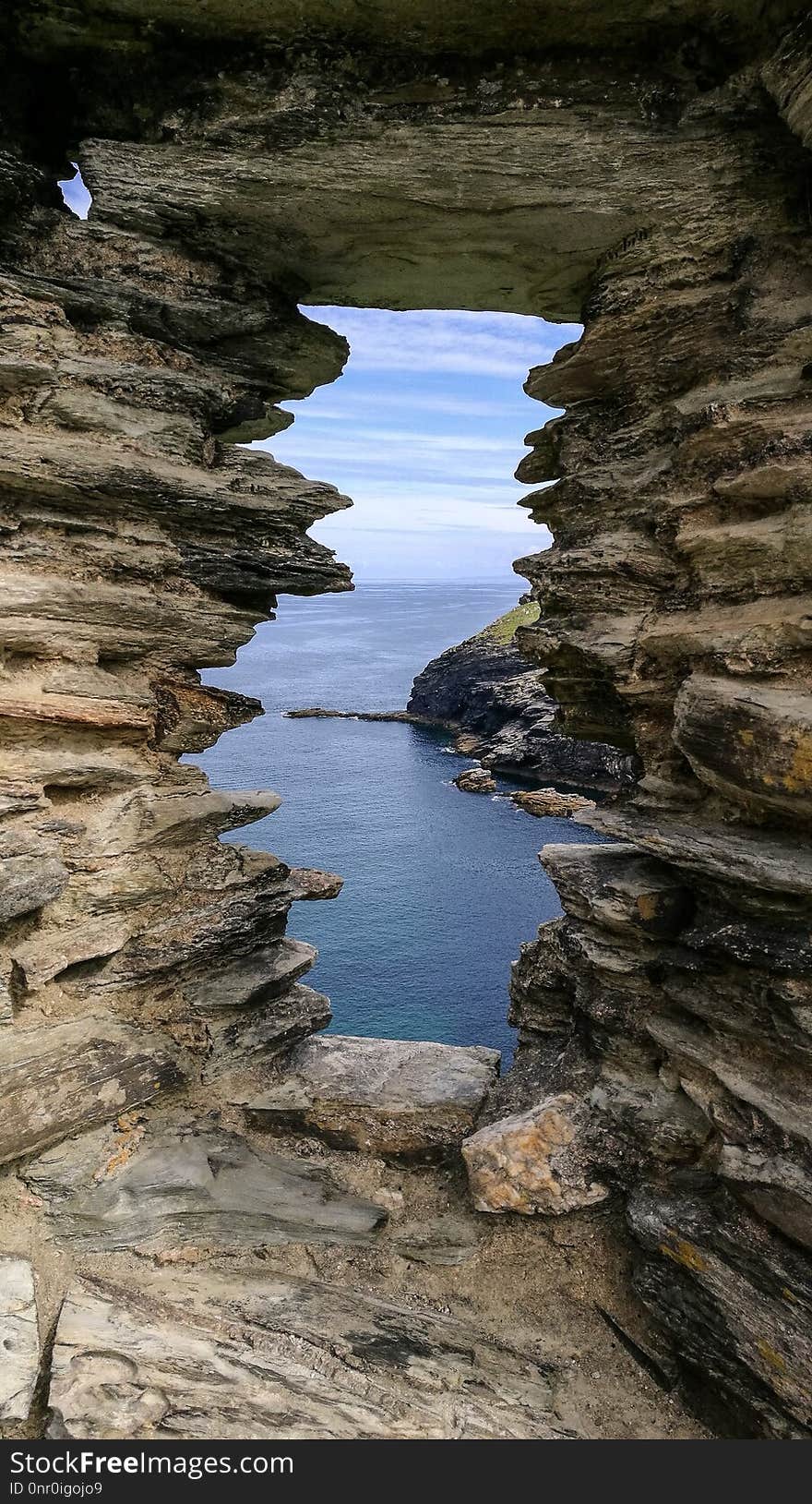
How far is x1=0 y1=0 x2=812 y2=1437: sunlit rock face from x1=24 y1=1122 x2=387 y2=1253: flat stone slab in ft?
2.37

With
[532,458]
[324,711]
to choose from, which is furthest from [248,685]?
[532,458]

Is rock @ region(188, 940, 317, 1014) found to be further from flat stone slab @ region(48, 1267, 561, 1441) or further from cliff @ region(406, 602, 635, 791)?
cliff @ region(406, 602, 635, 791)

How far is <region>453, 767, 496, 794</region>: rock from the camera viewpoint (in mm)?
89188

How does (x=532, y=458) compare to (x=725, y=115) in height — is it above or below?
below

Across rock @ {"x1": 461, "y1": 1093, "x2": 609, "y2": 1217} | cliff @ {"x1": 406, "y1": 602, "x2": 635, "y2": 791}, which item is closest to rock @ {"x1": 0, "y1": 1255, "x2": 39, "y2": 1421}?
rock @ {"x1": 461, "y1": 1093, "x2": 609, "y2": 1217}

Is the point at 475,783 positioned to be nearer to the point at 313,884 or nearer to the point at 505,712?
the point at 505,712

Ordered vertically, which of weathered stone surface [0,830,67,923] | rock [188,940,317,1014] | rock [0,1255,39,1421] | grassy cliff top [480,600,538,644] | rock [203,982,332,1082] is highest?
grassy cliff top [480,600,538,644]

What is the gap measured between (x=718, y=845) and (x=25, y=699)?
1199 centimetres

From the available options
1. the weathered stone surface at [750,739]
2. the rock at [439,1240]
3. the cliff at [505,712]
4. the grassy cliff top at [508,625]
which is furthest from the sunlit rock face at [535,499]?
the grassy cliff top at [508,625]

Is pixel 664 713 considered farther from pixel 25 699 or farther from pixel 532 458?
pixel 25 699

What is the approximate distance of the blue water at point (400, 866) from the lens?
45.0 metres

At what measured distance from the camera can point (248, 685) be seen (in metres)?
149

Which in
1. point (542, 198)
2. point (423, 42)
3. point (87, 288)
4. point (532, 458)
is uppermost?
point (423, 42)

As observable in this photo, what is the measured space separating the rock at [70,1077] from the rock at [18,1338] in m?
1.85
